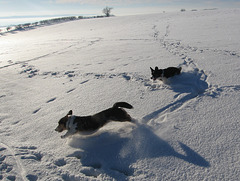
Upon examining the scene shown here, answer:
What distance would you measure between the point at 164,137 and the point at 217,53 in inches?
A: 232

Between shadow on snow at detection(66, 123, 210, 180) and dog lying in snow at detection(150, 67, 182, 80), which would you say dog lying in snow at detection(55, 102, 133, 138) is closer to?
shadow on snow at detection(66, 123, 210, 180)

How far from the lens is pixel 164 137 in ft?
9.32

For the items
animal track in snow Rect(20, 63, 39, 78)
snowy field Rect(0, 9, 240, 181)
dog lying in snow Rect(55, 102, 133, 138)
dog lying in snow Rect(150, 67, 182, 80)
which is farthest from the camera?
animal track in snow Rect(20, 63, 39, 78)

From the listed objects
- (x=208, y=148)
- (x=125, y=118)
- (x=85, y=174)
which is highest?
(x=125, y=118)

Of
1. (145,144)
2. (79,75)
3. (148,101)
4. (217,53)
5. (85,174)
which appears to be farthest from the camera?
(217,53)

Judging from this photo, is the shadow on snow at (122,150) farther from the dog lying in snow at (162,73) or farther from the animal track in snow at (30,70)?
the animal track in snow at (30,70)

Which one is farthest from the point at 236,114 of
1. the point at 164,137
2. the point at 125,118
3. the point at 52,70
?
the point at 52,70

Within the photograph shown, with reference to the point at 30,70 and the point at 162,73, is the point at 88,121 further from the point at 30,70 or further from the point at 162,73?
the point at 30,70

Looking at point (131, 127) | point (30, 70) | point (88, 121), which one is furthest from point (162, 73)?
point (30, 70)

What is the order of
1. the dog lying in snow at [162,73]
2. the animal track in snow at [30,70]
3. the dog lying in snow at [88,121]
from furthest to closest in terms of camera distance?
the animal track in snow at [30,70]
the dog lying in snow at [162,73]
the dog lying in snow at [88,121]

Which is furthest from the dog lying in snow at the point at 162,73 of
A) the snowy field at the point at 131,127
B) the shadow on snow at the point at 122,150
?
the shadow on snow at the point at 122,150

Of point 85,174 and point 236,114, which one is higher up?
point 236,114

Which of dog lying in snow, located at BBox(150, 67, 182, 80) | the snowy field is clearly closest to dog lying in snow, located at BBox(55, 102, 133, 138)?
the snowy field

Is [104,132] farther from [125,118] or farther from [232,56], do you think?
[232,56]
